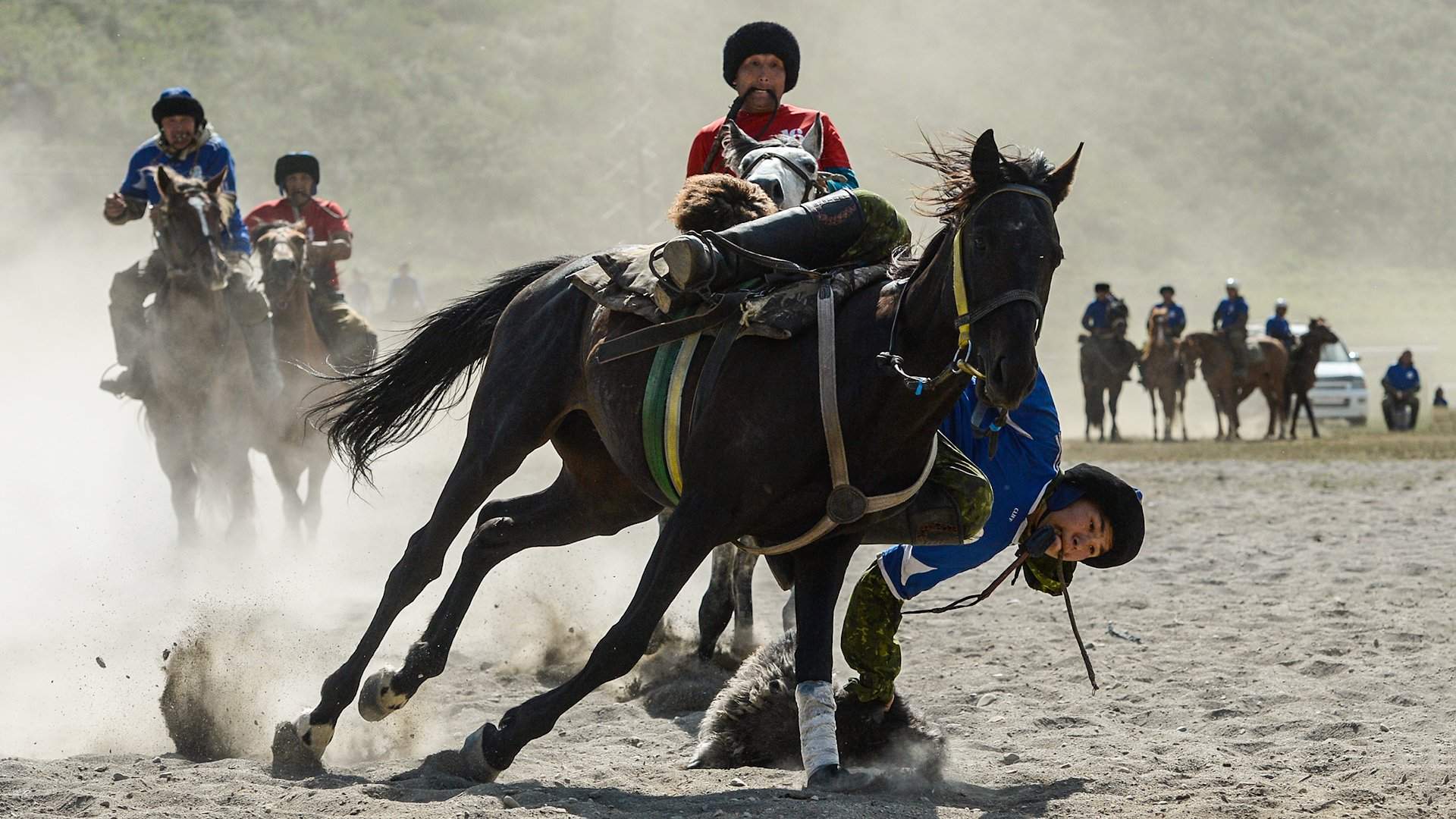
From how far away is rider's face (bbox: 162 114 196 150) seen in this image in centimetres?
992

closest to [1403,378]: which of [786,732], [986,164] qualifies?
[786,732]

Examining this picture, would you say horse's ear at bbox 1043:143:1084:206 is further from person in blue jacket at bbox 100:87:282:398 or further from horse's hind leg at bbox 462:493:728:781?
person in blue jacket at bbox 100:87:282:398

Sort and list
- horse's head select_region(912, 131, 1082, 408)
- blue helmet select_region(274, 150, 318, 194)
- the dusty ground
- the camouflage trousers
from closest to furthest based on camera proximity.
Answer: horse's head select_region(912, 131, 1082, 408)
the dusty ground
the camouflage trousers
blue helmet select_region(274, 150, 318, 194)

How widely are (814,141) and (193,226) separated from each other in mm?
5129

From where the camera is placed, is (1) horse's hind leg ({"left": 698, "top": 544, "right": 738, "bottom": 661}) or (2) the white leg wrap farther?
(1) horse's hind leg ({"left": 698, "top": 544, "right": 738, "bottom": 661})

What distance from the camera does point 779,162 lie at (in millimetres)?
5312

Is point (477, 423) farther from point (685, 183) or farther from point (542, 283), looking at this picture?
point (685, 183)

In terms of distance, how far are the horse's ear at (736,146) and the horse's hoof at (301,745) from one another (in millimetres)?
2423

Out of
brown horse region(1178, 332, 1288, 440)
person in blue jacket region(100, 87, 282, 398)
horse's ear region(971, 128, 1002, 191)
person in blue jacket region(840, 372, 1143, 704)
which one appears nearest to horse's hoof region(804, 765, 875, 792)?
person in blue jacket region(840, 372, 1143, 704)

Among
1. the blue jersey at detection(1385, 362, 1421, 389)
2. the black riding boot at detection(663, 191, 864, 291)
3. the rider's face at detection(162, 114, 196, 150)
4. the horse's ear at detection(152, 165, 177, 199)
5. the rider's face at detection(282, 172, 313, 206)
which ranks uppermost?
the rider's face at detection(282, 172, 313, 206)

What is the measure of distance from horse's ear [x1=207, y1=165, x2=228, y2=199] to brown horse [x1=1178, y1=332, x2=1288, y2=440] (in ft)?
61.6

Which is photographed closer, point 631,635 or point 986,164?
point 986,164

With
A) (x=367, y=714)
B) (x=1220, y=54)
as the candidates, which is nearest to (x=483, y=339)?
(x=367, y=714)

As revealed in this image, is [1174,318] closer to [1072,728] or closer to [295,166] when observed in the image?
[295,166]
